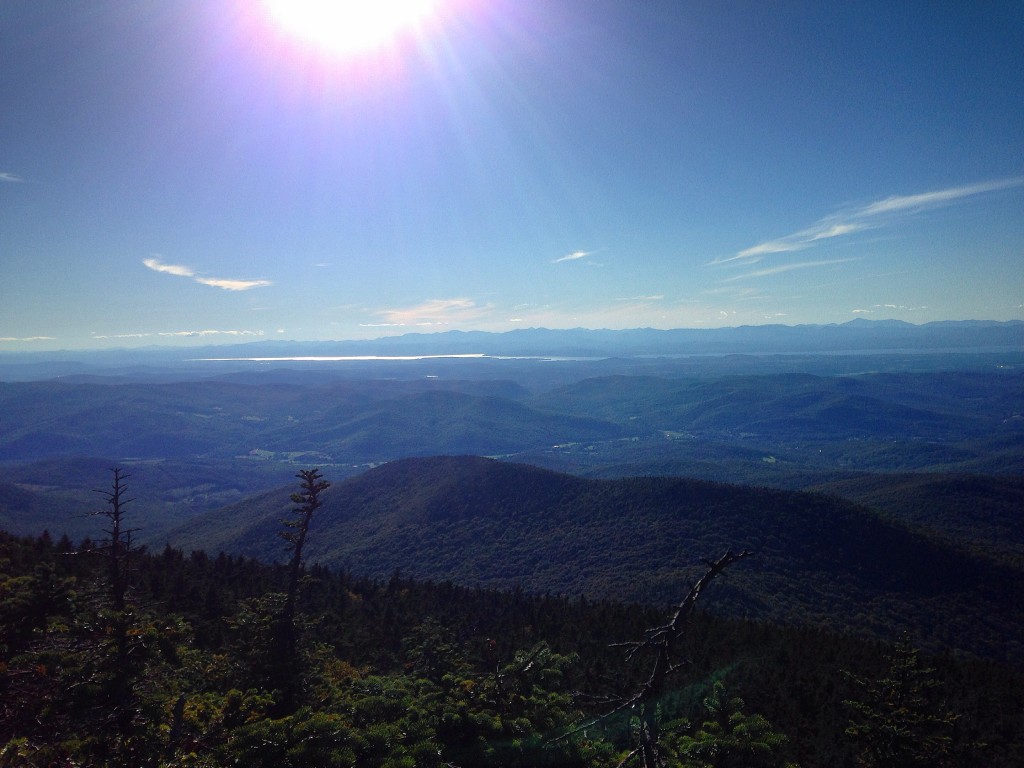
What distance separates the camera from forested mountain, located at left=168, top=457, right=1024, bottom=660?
3201 inches

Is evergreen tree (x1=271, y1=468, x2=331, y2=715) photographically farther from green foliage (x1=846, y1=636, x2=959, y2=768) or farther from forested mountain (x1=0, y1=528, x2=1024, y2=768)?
green foliage (x1=846, y1=636, x2=959, y2=768)

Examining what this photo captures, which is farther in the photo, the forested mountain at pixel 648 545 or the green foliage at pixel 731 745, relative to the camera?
the forested mountain at pixel 648 545

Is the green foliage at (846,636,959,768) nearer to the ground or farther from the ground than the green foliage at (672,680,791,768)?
nearer to the ground

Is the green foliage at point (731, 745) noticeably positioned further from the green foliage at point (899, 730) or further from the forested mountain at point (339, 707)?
the green foliage at point (899, 730)

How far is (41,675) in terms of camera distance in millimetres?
13352

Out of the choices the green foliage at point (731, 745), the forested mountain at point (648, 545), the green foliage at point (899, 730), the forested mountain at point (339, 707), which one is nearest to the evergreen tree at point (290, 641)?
the forested mountain at point (339, 707)

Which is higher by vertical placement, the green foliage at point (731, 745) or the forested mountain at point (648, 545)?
the green foliage at point (731, 745)

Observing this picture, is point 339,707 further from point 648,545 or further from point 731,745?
point 648,545

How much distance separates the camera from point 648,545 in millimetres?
107188

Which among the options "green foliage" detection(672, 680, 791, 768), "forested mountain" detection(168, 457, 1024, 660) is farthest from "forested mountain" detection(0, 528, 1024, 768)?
"forested mountain" detection(168, 457, 1024, 660)

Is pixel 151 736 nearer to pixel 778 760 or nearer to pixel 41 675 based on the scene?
pixel 41 675

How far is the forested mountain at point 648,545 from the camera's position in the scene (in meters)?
81.3

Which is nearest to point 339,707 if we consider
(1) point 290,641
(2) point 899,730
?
(1) point 290,641

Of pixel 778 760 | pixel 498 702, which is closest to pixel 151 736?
pixel 498 702
